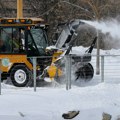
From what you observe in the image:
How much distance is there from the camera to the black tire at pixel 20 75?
18812mm

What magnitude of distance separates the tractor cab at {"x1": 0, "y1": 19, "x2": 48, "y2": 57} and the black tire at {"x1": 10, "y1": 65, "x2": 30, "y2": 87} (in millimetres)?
635

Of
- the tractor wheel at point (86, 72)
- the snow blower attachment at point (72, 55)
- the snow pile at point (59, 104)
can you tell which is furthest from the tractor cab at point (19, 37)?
the snow pile at point (59, 104)

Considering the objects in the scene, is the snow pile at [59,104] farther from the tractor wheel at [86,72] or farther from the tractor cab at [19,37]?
the tractor cab at [19,37]

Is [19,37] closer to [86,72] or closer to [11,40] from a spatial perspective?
[11,40]

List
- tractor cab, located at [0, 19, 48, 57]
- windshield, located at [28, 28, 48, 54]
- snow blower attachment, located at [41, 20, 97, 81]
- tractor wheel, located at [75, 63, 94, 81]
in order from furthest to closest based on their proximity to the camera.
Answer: windshield, located at [28, 28, 48, 54] < tractor cab, located at [0, 19, 48, 57] < tractor wheel, located at [75, 63, 94, 81] < snow blower attachment, located at [41, 20, 97, 81]

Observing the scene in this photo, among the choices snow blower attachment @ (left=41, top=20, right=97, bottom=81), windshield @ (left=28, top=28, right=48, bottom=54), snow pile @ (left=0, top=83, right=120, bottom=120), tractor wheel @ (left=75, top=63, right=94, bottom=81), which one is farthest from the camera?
windshield @ (left=28, top=28, right=48, bottom=54)

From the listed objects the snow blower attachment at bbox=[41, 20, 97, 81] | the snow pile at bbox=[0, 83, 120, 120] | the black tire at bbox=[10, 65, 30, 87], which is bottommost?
the snow pile at bbox=[0, 83, 120, 120]

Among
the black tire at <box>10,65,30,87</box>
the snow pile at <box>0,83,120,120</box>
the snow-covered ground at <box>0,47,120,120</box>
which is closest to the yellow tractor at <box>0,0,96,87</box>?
the black tire at <box>10,65,30,87</box>

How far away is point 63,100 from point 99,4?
11.3m

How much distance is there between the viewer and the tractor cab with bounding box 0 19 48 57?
63.3 ft

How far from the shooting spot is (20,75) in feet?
62.2

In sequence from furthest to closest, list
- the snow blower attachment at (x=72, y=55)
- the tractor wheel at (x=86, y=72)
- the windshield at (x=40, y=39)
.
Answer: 1. the windshield at (x=40, y=39)
2. the tractor wheel at (x=86, y=72)
3. the snow blower attachment at (x=72, y=55)

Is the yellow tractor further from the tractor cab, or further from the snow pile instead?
the snow pile

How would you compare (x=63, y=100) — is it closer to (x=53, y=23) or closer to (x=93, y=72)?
(x=93, y=72)
